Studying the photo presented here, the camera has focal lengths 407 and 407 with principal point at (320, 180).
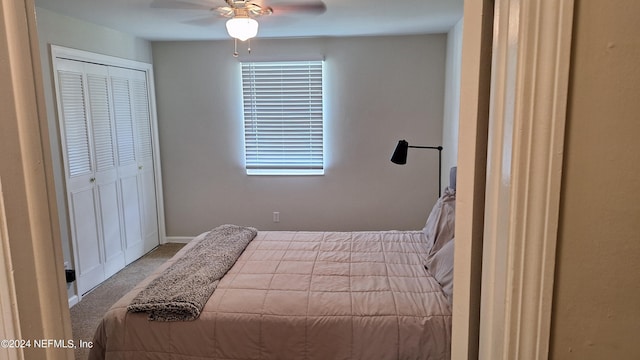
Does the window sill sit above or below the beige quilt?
above

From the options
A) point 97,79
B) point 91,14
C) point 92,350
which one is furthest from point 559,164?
point 97,79

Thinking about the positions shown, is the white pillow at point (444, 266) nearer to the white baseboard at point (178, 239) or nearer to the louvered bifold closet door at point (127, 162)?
the louvered bifold closet door at point (127, 162)

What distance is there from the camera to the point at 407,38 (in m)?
4.30

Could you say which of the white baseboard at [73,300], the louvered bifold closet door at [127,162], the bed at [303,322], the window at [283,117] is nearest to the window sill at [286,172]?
the window at [283,117]

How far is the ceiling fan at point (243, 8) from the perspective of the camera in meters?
2.64

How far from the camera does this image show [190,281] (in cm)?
233

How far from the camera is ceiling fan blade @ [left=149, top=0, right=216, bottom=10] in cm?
278

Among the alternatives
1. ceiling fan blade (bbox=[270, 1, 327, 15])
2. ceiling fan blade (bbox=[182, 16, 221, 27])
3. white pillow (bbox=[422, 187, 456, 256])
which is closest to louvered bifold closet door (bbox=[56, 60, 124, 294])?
ceiling fan blade (bbox=[182, 16, 221, 27])

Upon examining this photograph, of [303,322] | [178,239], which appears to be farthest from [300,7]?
[178,239]

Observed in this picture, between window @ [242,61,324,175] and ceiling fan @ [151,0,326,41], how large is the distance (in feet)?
4.55

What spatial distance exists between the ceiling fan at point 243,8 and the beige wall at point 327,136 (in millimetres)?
1382

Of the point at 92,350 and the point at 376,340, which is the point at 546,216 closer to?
the point at 376,340

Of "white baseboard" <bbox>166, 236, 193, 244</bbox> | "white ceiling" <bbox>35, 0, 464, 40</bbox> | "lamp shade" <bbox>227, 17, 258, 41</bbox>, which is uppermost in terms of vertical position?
"white ceiling" <bbox>35, 0, 464, 40</bbox>

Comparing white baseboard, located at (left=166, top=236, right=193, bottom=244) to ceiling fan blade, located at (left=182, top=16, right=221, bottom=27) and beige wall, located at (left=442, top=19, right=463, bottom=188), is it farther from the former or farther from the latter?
beige wall, located at (left=442, top=19, right=463, bottom=188)
